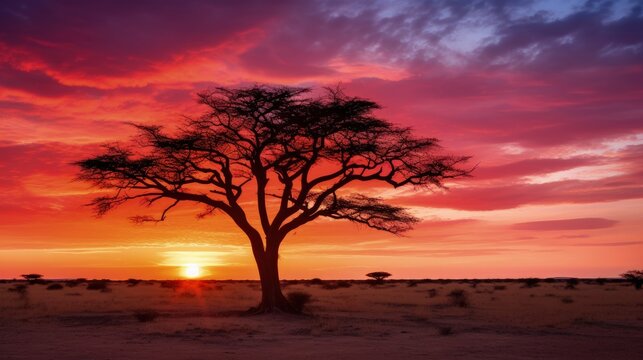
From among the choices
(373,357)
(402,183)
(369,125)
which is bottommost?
(373,357)

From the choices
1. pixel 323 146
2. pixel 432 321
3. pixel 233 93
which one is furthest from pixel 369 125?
pixel 432 321

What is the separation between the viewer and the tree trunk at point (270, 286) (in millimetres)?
31500

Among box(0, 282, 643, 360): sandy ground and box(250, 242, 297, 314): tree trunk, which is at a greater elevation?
box(250, 242, 297, 314): tree trunk

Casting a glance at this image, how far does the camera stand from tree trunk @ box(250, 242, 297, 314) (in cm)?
3150

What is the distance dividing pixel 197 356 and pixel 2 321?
13.6 meters

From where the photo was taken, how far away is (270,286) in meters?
31.7

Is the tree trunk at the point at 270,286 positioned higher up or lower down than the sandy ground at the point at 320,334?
higher up

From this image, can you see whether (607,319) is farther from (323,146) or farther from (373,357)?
(373,357)

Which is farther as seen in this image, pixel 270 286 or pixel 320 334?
pixel 270 286

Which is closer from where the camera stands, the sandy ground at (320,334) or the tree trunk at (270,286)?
the sandy ground at (320,334)

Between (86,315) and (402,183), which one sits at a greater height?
(402,183)

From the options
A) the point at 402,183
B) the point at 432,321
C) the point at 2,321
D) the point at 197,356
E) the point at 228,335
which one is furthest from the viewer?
the point at 402,183

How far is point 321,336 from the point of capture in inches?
944

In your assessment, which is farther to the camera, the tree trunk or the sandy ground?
the tree trunk
